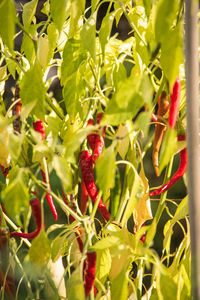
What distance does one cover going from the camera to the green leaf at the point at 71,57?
67 centimetres

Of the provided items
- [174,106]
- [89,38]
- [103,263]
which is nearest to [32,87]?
[89,38]

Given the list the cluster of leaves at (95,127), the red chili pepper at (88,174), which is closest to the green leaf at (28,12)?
the cluster of leaves at (95,127)

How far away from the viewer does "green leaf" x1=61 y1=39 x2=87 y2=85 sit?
0.67 metres

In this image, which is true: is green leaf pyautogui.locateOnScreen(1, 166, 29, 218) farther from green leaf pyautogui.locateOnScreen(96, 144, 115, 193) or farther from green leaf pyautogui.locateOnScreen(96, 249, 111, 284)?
green leaf pyautogui.locateOnScreen(96, 249, 111, 284)

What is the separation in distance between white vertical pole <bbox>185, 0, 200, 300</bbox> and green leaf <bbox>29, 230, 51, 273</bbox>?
0.22m

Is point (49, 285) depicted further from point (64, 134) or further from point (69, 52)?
point (69, 52)

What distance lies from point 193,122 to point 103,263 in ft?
1.20

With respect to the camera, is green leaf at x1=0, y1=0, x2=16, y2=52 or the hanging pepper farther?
the hanging pepper

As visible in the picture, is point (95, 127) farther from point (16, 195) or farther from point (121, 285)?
point (121, 285)

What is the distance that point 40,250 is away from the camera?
0.62m

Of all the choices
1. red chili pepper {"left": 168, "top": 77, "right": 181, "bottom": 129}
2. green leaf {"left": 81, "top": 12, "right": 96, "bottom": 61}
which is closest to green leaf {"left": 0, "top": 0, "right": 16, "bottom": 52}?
green leaf {"left": 81, "top": 12, "right": 96, "bottom": 61}

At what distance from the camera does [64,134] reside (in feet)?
2.62

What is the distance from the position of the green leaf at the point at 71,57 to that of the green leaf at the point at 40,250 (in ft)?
0.85

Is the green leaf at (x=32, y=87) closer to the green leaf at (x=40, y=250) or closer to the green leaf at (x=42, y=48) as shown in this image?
the green leaf at (x=42, y=48)
